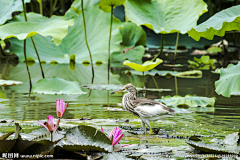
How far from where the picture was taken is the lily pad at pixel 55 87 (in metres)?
4.34

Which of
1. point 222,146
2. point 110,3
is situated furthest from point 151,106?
point 110,3

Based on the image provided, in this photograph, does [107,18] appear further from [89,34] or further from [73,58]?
[73,58]

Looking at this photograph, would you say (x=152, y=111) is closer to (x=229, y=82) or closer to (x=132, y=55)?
(x=229, y=82)

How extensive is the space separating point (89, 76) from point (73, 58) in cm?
118

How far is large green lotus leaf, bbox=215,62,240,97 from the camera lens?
9.47 feet

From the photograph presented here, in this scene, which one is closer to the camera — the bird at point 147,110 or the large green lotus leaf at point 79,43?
the bird at point 147,110

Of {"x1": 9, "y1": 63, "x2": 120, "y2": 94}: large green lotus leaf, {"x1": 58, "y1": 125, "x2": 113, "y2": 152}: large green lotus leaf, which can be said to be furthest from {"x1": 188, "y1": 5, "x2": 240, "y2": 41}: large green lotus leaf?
{"x1": 9, "y1": 63, "x2": 120, "y2": 94}: large green lotus leaf

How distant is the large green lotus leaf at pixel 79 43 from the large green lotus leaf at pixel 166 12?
0.77 meters

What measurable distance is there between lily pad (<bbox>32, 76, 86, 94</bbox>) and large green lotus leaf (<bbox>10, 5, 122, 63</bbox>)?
2.67 meters

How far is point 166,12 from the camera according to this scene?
6902mm

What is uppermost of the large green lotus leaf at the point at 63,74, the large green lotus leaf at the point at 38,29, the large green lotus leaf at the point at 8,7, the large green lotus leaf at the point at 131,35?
the large green lotus leaf at the point at 8,7

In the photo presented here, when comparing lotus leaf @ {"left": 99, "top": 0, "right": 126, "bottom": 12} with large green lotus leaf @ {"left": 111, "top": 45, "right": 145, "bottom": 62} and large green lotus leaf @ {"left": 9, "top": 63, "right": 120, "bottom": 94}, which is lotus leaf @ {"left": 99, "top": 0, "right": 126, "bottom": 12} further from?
large green lotus leaf @ {"left": 111, "top": 45, "right": 145, "bottom": 62}

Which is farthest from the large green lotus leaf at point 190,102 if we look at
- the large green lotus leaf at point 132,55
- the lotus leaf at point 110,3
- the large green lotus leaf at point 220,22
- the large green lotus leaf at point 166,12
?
the large green lotus leaf at point 132,55

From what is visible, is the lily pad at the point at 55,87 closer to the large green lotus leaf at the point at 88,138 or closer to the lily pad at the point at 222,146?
the large green lotus leaf at the point at 88,138
